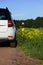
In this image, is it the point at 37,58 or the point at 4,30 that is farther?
the point at 4,30

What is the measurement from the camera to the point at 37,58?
10.6 m

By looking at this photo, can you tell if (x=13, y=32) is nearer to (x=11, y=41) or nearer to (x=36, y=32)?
(x=11, y=41)

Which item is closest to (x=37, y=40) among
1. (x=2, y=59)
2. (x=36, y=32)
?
(x=36, y=32)

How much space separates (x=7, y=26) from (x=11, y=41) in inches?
30.9

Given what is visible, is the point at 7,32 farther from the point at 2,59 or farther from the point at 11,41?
the point at 2,59

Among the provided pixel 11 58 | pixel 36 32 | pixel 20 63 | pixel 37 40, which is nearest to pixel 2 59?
pixel 11 58

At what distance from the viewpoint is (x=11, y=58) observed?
10.8m

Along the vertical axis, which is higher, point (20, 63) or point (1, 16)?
point (1, 16)

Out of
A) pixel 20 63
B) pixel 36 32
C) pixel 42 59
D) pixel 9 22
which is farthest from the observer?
pixel 36 32

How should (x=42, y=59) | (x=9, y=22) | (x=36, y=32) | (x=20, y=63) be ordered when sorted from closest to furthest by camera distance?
(x=20, y=63) < (x=42, y=59) < (x=9, y=22) < (x=36, y=32)

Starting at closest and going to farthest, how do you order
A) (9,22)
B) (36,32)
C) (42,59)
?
(42,59) < (9,22) < (36,32)

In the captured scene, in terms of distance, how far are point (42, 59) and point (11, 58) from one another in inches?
42.8

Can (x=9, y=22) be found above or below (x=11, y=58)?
above

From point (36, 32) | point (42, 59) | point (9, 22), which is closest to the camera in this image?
point (42, 59)
